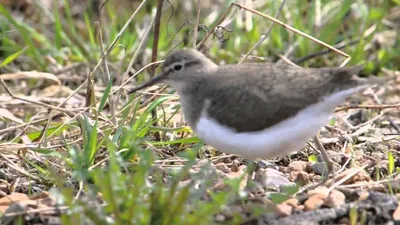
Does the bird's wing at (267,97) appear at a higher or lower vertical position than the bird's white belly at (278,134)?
higher

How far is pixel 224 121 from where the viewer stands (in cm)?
Result: 500

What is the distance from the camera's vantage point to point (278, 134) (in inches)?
193

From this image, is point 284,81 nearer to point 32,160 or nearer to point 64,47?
point 32,160

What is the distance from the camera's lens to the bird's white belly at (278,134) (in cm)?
489

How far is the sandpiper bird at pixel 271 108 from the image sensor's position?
16.1 ft

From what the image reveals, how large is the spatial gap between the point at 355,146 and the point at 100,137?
6.62 ft

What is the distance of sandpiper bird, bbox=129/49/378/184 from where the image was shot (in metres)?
4.92

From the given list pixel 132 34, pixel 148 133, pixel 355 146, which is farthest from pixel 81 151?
pixel 132 34

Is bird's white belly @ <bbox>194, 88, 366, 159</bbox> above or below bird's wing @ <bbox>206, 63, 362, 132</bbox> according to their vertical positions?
below

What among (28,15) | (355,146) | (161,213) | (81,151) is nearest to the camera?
(161,213)

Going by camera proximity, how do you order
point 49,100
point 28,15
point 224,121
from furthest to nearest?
1. point 28,15
2. point 49,100
3. point 224,121

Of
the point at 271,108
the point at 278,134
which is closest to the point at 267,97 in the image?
the point at 271,108

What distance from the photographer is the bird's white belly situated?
489 cm

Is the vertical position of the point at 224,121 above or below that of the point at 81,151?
above
